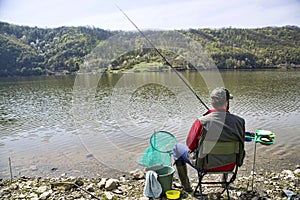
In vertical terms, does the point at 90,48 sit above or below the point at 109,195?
above

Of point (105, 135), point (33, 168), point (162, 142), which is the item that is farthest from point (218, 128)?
point (105, 135)

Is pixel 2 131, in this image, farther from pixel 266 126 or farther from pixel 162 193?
pixel 266 126

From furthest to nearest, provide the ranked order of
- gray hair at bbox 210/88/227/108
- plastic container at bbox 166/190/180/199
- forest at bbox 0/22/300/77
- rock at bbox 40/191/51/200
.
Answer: forest at bbox 0/22/300/77 → rock at bbox 40/191/51/200 → plastic container at bbox 166/190/180/199 → gray hair at bbox 210/88/227/108

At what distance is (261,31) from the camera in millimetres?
178750

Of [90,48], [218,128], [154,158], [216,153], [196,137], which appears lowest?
[154,158]

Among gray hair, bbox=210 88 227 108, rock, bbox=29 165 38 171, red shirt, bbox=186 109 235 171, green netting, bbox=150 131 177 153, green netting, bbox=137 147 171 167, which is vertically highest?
gray hair, bbox=210 88 227 108

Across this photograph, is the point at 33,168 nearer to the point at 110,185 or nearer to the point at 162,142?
the point at 110,185

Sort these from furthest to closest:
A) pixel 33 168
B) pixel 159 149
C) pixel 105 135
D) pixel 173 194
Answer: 1. pixel 105 135
2. pixel 33 168
3. pixel 159 149
4. pixel 173 194

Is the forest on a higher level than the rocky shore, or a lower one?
higher

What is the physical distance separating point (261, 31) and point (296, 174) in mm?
195025

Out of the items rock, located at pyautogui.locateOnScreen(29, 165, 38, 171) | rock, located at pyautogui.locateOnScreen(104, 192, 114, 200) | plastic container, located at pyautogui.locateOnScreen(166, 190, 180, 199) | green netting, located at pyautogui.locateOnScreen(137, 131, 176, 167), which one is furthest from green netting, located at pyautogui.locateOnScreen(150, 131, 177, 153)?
rock, located at pyautogui.locateOnScreen(29, 165, 38, 171)

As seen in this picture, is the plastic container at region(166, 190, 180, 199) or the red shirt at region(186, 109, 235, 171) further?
the plastic container at region(166, 190, 180, 199)

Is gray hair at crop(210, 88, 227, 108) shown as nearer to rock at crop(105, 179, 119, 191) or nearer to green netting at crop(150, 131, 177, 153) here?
green netting at crop(150, 131, 177, 153)

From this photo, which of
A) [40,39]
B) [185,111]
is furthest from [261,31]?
[185,111]
